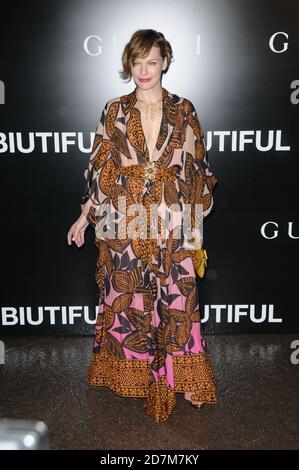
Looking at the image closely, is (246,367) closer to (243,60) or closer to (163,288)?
(163,288)

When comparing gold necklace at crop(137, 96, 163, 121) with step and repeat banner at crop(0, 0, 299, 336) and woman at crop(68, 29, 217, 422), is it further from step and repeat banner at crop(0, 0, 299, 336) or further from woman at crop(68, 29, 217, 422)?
step and repeat banner at crop(0, 0, 299, 336)

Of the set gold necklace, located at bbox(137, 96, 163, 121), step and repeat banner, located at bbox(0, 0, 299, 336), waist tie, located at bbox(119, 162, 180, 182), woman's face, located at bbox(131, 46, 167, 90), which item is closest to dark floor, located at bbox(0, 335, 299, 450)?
step and repeat banner, located at bbox(0, 0, 299, 336)

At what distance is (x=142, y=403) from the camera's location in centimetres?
267

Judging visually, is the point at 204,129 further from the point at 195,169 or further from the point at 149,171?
the point at 149,171

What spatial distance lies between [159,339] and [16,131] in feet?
4.51

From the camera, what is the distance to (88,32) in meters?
2.92

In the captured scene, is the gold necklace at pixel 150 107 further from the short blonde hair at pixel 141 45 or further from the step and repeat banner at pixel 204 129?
the step and repeat banner at pixel 204 129

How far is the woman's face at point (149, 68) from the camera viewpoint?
232 cm

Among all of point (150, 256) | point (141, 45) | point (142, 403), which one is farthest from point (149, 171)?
point (142, 403)

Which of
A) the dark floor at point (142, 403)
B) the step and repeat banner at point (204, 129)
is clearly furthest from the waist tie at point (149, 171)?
the dark floor at point (142, 403)

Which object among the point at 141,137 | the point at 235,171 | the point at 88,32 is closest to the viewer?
the point at 141,137

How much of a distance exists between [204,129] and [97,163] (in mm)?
819

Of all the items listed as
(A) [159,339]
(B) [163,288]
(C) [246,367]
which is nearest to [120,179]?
(B) [163,288]

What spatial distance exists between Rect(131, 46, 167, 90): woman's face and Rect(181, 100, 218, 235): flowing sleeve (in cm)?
21
